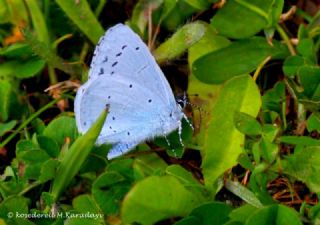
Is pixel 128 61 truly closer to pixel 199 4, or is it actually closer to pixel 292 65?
pixel 199 4

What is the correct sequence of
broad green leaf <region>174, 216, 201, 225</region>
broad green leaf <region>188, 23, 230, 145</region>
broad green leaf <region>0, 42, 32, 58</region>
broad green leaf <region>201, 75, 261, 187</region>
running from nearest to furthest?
broad green leaf <region>174, 216, 201, 225</region> → broad green leaf <region>201, 75, 261, 187</region> → broad green leaf <region>188, 23, 230, 145</region> → broad green leaf <region>0, 42, 32, 58</region>

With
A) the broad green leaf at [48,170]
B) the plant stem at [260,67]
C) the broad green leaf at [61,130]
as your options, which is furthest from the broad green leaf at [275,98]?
the broad green leaf at [48,170]

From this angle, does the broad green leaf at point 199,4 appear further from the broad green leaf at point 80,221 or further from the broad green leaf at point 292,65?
the broad green leaf at point 80,221

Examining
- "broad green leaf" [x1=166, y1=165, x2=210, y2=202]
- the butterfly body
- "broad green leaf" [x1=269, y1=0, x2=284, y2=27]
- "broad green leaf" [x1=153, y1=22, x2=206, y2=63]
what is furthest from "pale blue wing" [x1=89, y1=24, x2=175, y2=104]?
"broad green leaf" [x1=269, y1=0, x2=284, y2=27]

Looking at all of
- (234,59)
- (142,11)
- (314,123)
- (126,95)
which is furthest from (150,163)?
(142,11)

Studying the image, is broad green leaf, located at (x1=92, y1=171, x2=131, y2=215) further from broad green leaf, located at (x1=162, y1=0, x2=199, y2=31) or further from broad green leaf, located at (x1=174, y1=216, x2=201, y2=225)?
broad green leaf, located at (x1=162, y1=0, x2=199, y2=31)

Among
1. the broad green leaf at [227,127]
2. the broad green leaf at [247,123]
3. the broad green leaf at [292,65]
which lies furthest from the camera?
the broad green leaf at [292,65]
